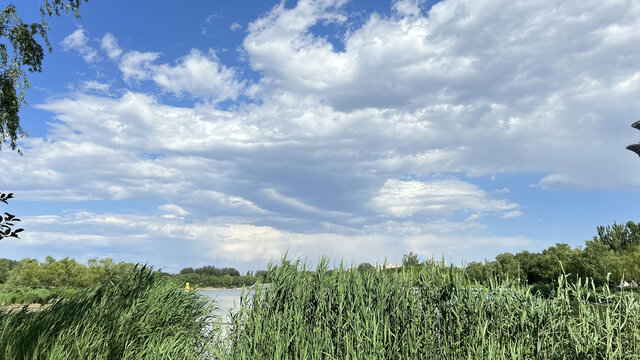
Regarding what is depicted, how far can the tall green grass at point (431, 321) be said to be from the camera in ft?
22.3

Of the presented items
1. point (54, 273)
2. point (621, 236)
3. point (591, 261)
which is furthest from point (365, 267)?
point (621, 236)

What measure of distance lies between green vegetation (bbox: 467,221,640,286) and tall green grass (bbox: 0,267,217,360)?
23635 mm

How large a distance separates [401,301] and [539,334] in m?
2.42

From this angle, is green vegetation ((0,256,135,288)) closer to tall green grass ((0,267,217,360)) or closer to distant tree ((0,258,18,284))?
distant tree ((0,258,18,284))

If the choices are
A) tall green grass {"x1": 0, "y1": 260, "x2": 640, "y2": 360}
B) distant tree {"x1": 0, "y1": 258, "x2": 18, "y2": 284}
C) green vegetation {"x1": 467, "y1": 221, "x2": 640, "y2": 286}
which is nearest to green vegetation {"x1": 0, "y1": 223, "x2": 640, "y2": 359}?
tall green grass {"x1": 0, "y1": 260, "x2": 640, "y2": 360}

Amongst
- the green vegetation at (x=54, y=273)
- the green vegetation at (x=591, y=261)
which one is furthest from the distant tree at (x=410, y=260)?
the green vegetation at (x=54, y=273)

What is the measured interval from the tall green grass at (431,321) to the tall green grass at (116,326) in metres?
1.72

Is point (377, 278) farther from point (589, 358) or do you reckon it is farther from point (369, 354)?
point (589, 358)

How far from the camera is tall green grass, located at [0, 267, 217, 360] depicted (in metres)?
6.38

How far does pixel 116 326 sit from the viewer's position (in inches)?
299

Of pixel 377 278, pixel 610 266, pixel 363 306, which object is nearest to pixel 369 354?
pixel 363 306

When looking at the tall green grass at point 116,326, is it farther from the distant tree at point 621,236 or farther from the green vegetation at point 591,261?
the distant tree at point 621,236

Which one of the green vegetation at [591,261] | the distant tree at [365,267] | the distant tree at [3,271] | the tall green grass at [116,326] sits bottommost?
the distant tree at [3,271]

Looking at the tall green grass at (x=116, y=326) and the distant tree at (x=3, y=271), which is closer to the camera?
the tall green grass at (x=116, y=326)
